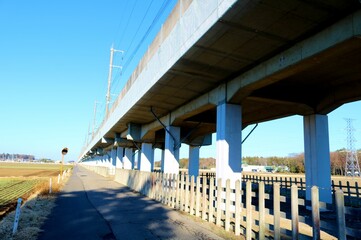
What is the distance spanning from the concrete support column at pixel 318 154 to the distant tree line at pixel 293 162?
83385 millimetres

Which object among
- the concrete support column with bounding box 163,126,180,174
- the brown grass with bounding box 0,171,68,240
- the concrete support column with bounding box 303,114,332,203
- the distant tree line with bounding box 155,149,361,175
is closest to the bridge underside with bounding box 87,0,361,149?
the concrete support column with bounding box 303,114,332,203

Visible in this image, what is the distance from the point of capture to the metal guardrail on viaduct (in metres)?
6.36

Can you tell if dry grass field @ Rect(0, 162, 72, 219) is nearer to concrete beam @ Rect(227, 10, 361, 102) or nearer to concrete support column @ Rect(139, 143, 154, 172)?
concrete support column @ Rect(139, 143, 154, 172)

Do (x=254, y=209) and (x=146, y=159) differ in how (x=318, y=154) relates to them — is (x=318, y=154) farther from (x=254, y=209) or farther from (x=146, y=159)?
(x=146, y=159)

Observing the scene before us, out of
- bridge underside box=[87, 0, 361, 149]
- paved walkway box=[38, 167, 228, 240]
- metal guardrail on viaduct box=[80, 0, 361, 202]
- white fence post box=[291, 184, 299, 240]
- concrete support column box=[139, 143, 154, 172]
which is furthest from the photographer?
concrete support column box=[139, 143, 154, 172]

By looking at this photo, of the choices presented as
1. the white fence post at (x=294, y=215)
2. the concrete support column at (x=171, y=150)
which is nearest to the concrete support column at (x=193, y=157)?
the concrete support column at (x=171, y=150)

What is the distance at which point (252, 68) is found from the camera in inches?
380

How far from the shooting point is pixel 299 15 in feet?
20.5

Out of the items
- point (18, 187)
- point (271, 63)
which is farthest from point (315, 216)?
point (18, 187)

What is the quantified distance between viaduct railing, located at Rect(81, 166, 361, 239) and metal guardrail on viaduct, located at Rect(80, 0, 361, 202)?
191 centimetres

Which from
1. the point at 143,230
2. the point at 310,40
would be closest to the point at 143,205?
the point at 143,230

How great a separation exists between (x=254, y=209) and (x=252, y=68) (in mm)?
4725

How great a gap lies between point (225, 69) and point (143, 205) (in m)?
6.38

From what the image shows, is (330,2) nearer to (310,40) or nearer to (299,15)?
(299,15)
